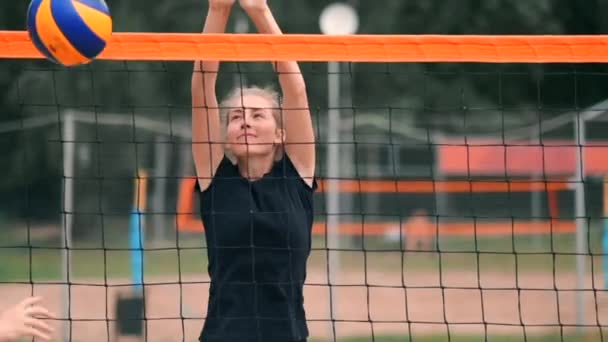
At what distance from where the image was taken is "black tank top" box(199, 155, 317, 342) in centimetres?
459

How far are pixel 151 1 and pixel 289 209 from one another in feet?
78.6

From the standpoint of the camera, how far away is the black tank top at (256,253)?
15.0ft

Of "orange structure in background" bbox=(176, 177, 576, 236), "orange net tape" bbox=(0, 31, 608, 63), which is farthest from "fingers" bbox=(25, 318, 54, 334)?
"orange structure in background" bbox=(176, 177, 576, 236)

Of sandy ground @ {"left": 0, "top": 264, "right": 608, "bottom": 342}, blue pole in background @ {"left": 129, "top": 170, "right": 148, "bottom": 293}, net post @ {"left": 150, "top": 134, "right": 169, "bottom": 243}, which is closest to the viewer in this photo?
blue pole in background @ {"left": 129, "top": 170, "right": 148, "bottom": 293}

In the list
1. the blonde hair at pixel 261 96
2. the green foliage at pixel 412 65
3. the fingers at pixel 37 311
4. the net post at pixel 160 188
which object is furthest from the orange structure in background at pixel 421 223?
the fingers at pixel 37 311

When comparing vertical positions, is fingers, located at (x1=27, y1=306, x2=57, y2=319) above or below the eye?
below

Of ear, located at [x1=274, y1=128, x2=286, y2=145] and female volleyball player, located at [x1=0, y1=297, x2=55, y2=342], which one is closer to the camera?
female volleyball player, located at [x1=0, y1=297, x2=55, y2=342]

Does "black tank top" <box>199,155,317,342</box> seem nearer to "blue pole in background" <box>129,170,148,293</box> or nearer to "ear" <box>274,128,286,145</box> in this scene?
"ear" <box>274,128,286,145</box>

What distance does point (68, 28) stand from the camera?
14.9 feet

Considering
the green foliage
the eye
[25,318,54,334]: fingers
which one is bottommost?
[25,318,54,334]: fingers

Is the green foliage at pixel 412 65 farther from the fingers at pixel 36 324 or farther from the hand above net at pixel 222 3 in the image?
the fingers at pixel 36 324

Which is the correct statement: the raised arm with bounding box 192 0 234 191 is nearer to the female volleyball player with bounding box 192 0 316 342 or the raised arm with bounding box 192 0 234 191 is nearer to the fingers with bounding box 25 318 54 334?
the female volleyball player with bounding box 192 0 316 342

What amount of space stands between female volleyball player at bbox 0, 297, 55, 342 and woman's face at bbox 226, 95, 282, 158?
36.7 inches

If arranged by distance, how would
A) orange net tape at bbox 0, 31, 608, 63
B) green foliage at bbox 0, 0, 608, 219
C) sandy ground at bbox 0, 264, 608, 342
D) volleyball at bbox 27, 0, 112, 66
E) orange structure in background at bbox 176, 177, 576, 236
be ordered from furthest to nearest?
green foliage at bbox 0, 0, 608, 219 < orange structure in background at bbox 176, 177, 576, 236 < sandy ground at bbox 0, 264, 608, 342 < orange net tape at bbox 0, 31, 608, 63 < volleyball at bbox 27, 0, 112, 66
